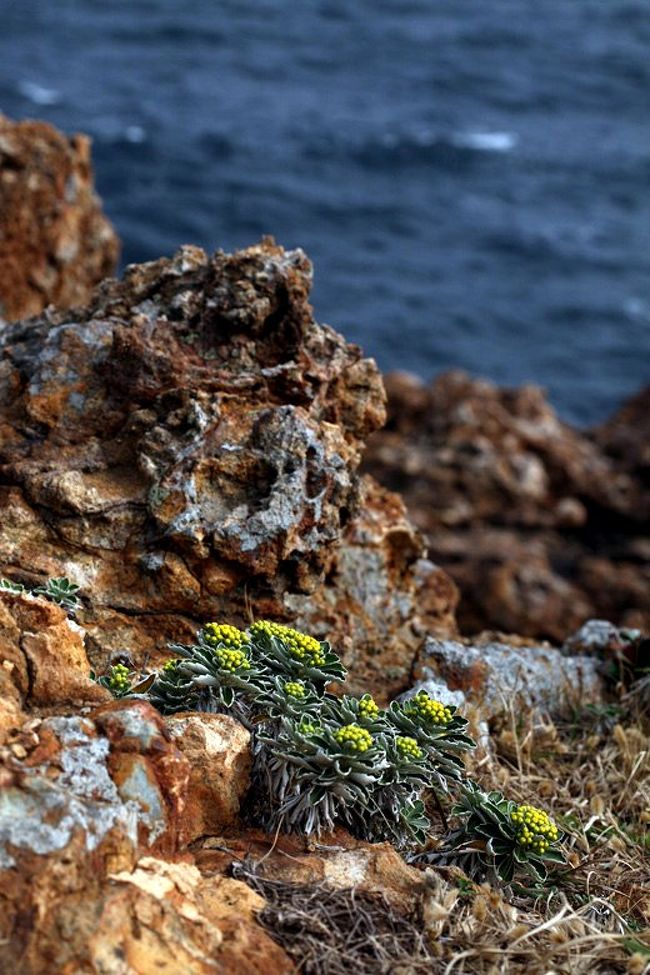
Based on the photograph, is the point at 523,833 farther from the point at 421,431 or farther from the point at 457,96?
the point at 457,96

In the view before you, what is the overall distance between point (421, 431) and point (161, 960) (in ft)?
38.9

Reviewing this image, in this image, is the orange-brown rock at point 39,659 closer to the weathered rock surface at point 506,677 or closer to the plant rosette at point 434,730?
the plant rosette at point 434,730

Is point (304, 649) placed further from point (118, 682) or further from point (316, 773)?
point (118, 682)

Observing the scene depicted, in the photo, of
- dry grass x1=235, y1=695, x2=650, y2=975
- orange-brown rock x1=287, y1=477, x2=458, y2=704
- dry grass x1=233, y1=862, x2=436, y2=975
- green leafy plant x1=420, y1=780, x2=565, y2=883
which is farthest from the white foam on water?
dry grass x1=233, y1=862, x2=436, y2=975

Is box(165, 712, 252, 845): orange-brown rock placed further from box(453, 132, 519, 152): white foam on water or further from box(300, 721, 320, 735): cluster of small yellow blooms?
box(453, 132, 519, 152): white foam on water

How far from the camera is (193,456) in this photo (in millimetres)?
4902

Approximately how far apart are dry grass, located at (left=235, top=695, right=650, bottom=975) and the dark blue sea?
60.4 feet

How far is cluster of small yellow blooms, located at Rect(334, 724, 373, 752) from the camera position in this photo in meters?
3.82

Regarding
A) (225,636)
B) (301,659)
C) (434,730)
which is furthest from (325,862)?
(225,636)

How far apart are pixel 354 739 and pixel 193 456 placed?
1554mm

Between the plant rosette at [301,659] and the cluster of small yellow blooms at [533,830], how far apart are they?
778 mm

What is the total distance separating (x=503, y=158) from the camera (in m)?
34.6

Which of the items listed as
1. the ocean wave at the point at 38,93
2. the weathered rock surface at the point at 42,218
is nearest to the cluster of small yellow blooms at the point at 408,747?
the weathered rock surface at the point at 42,218

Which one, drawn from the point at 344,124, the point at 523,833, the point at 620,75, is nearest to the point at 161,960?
the point at 523,833
